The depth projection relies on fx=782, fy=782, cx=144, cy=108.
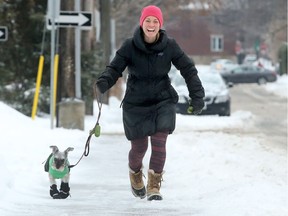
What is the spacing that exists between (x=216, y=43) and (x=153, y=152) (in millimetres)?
89963

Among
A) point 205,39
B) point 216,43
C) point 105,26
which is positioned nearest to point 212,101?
point 105,26

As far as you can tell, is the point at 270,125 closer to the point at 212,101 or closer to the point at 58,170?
the point at 212,101

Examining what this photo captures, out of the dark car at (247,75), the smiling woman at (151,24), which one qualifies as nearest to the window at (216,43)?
the dark car at (247,75)

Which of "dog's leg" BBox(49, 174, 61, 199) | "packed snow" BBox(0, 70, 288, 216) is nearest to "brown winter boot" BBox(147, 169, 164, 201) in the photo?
"packed snow" BBox(0, 70, 288, 216)

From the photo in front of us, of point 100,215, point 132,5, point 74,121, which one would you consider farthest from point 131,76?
point 132,5

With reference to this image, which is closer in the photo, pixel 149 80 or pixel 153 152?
pixel 149 80

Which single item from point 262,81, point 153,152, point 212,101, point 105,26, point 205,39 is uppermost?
point 105,26

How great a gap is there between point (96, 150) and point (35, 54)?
5.59 m

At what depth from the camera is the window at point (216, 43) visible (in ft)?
313

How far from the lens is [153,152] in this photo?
718cm

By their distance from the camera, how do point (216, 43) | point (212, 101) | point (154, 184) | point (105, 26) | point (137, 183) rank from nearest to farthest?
1. point (154, 184)
2. point (137, 183)
3. point (212, 101)
4. point (105, 26)
5. point (216, 43)

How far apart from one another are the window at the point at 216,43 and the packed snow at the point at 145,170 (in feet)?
267

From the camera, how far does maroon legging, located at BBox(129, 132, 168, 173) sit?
7117 mm

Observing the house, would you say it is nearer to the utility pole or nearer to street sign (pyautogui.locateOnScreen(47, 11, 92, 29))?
the utility pole
